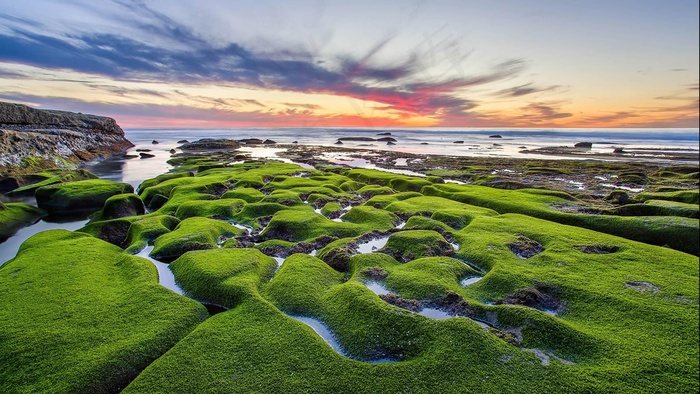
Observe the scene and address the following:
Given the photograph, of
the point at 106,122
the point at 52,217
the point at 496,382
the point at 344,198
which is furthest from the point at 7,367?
the point at 106,122

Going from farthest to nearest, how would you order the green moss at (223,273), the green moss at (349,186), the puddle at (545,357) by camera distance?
the green moss at (349,186), the green moss at (223,273), the puddle at (545,357)

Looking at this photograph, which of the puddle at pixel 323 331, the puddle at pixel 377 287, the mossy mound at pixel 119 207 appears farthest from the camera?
the mossy mound at pixel 119 207

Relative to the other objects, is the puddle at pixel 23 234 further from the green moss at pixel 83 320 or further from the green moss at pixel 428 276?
the green moss at pixel 428 276

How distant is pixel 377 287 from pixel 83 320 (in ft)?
25.3

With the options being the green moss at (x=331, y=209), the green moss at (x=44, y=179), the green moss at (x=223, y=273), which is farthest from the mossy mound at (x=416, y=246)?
the green moss at (x=44, y=179)

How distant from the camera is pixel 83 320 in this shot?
315 inches

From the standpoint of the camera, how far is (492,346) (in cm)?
692

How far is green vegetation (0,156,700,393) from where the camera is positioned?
20.9 feet

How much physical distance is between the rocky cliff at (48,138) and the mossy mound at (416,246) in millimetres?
44528

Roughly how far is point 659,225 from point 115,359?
1986 centimetres

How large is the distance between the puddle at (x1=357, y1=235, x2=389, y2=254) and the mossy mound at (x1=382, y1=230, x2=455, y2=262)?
1.94ft

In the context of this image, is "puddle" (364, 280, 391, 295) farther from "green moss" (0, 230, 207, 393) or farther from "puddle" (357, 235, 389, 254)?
"green moss" (0, 230, 207, 393)

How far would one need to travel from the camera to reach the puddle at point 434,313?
8.58 metres

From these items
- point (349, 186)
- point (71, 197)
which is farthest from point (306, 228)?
point (71, 197)
